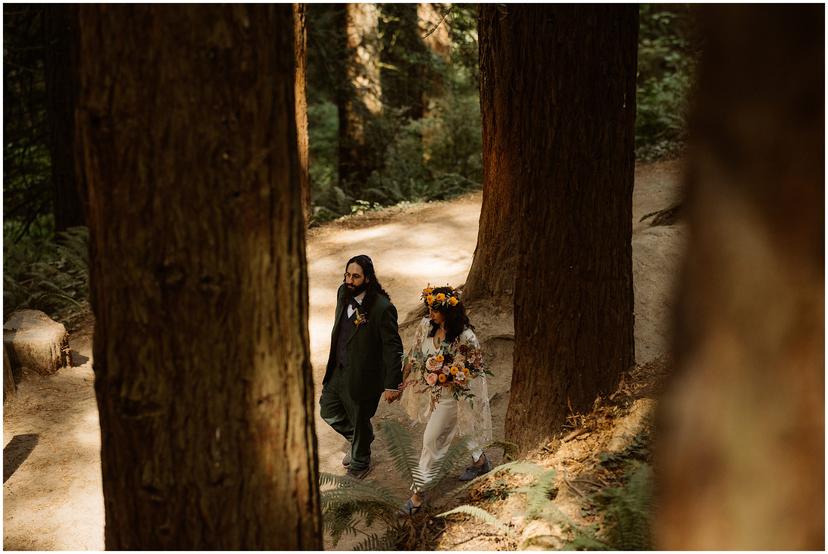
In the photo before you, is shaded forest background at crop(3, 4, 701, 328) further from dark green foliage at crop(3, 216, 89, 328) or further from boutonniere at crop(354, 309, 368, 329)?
boutonniere at crop(354, 309, 368, 329)

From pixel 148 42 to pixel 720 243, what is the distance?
6.63ft

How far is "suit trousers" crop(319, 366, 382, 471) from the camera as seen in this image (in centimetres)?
780

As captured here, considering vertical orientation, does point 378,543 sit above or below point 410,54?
below

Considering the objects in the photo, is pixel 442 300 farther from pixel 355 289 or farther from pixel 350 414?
pixel 350 414

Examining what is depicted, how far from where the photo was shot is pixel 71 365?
33.9 ft

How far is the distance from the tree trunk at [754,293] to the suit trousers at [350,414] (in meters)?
5.81

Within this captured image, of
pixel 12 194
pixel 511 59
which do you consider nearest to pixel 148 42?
pixel 511 59

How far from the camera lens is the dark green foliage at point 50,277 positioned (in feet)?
40.5

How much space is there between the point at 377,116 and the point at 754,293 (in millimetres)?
17518

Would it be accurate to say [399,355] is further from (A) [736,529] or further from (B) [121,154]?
(A) [736,529]

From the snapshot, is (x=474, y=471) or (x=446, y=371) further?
(x=474, y=471)

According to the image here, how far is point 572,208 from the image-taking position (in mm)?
6301

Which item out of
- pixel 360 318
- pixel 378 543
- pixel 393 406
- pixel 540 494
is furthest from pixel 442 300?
pixel 393 406

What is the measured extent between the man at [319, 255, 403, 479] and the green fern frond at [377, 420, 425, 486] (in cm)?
64
